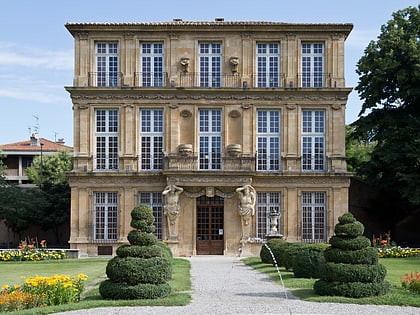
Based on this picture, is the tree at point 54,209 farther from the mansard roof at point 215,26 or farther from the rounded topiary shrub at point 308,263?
the rounded topiary shrub at point 308,263

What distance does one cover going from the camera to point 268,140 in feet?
132

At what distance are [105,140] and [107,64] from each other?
421 cm

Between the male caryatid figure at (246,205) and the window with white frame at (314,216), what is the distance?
2962 mm

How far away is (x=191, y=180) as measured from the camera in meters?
38.7

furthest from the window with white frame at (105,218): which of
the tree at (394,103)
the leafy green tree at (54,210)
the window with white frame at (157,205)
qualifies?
the tree at (394,103)

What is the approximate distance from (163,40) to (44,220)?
43.1 feet

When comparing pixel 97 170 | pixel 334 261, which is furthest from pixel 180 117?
pixel 334 261

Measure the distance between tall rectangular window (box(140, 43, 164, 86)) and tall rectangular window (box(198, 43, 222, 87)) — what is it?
216 centimetres

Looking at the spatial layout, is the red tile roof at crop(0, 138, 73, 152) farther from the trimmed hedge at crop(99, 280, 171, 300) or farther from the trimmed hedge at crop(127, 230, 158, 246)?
the trimmed hedge at crop(99, 280, 171, 300)

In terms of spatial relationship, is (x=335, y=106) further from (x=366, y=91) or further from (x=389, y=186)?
(x=389, y=186)

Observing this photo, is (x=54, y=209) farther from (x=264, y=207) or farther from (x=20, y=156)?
(x=20, y=156)

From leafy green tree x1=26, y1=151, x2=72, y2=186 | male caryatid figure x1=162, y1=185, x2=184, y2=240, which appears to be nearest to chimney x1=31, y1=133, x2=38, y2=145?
leafy green tree x1=26, y1=151, x2=72, y2=186

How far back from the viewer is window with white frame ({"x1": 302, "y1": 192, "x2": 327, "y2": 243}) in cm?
3969

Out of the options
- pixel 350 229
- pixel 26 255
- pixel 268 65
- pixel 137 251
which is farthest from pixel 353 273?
pixel 268 65
